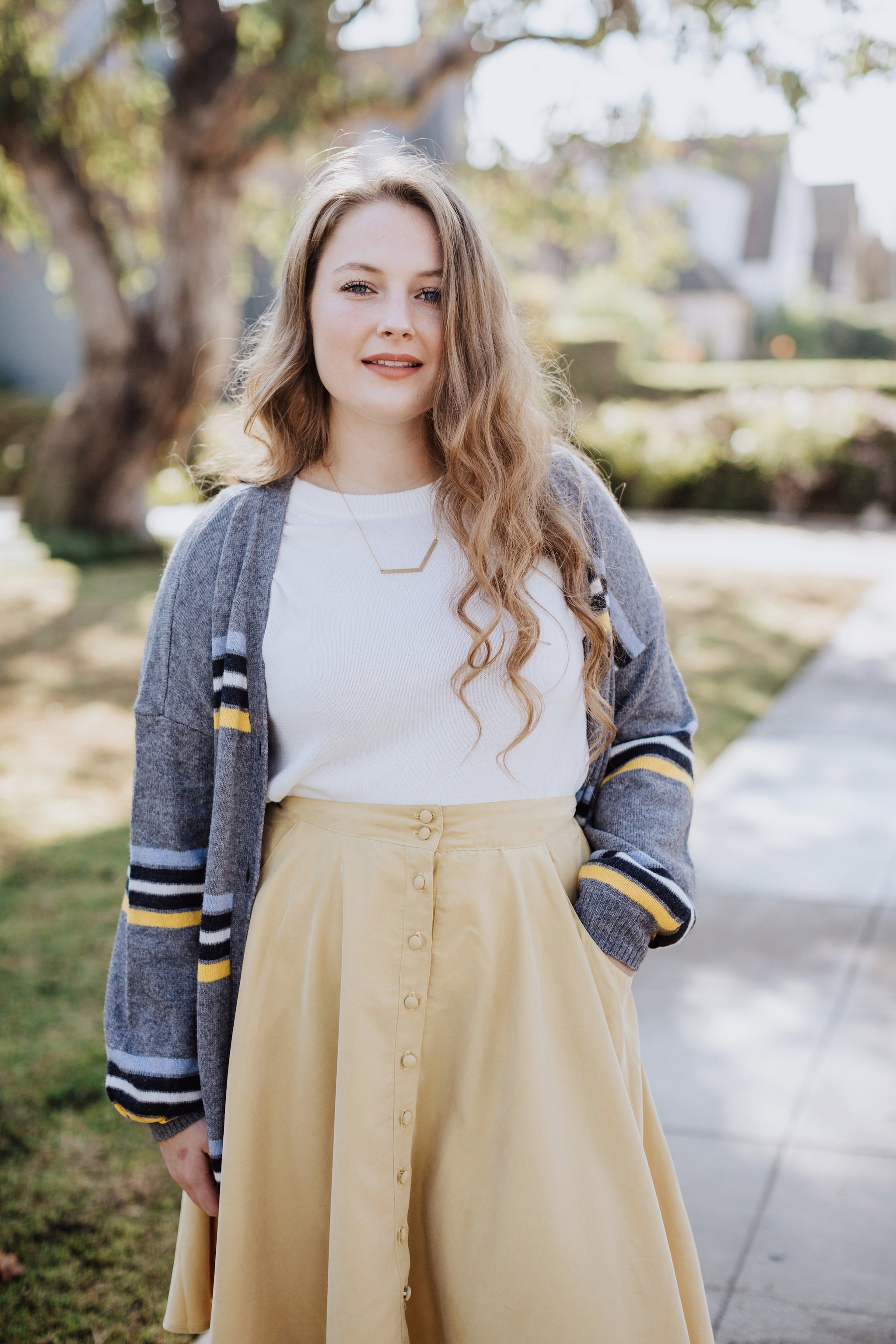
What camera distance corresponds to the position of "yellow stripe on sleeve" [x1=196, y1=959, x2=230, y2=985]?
1.81 m

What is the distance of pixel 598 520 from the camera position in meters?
1.93

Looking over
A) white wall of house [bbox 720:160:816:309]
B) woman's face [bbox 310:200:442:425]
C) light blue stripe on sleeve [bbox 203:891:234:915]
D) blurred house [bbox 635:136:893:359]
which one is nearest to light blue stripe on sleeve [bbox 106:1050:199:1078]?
light blue stripe on sleeve [bbox 203:891:234:915]

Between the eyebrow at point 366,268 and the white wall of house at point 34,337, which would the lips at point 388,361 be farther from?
the white wall of house at point 34,337

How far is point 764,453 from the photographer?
14.6 m

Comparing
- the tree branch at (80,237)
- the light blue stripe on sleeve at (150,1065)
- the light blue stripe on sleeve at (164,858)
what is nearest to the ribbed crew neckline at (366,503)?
the light blue stripe on sleeve at (164,858)

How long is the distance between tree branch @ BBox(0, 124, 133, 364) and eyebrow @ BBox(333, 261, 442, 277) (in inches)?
413

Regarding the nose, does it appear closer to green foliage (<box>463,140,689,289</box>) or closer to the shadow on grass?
the shadow on grass

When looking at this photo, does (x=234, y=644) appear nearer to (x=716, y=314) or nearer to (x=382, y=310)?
(x=382, y=310)

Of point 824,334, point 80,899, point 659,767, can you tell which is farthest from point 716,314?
point 659,767

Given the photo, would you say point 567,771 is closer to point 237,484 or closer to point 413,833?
point 413,833

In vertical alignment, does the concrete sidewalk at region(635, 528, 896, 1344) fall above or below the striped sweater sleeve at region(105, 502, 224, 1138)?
below

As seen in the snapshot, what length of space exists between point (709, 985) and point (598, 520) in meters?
2.27

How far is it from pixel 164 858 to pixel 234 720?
258 mm

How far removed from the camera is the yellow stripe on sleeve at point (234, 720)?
175 cm
